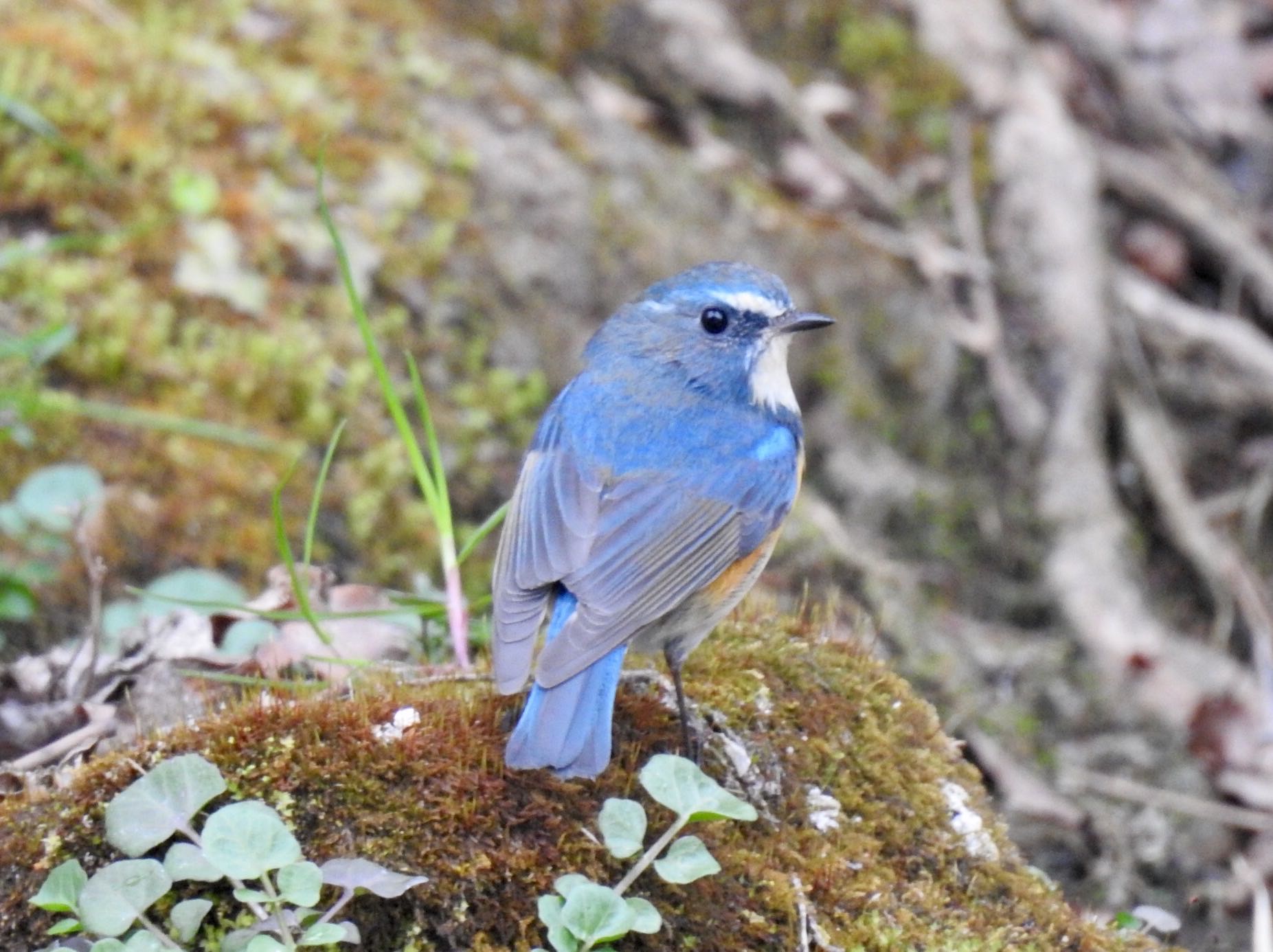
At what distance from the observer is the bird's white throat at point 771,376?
4.30 meters

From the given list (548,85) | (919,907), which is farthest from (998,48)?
(919,907)

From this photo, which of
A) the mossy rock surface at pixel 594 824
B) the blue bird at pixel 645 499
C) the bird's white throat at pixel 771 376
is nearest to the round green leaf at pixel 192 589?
the blue bird at pixel 645 499

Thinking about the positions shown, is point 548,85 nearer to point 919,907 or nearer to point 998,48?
point 998,48

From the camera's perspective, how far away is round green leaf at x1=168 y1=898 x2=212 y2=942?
2.52 meters

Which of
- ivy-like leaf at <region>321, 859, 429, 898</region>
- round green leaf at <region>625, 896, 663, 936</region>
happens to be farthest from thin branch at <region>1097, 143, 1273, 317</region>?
ivy-like leaf at <region>321, 859, 429, 898</region>

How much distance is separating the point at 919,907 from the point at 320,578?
211 cm

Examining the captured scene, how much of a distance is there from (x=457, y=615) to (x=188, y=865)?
142 centimetres

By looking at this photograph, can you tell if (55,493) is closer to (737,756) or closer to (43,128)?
(43,128)

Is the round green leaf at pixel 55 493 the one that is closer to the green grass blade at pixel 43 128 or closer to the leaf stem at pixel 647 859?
the green grass blade at pixel 43 128

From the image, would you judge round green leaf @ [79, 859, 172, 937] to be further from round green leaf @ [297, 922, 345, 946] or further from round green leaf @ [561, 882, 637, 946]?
round green leaf @ [561, 882, 637, 946]

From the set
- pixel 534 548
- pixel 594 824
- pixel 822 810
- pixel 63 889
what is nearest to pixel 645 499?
pixel 534 548

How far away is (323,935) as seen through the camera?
2.44 metres

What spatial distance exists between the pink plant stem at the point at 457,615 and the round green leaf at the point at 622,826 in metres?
1.13

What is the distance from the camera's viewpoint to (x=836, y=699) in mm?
3490
